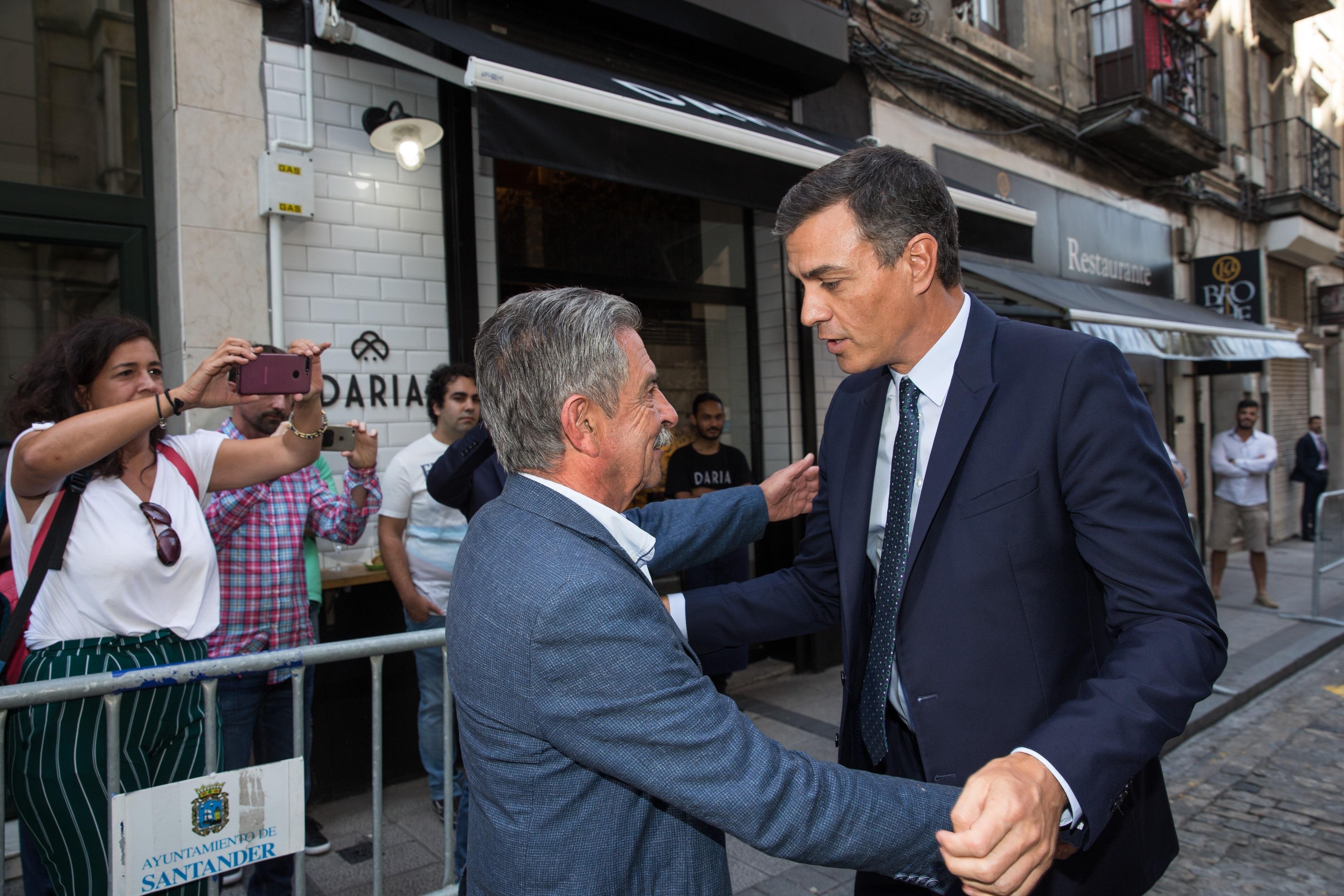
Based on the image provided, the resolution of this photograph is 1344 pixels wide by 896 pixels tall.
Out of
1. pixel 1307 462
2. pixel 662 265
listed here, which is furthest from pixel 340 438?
pixel 1307 462

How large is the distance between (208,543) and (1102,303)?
794 cm

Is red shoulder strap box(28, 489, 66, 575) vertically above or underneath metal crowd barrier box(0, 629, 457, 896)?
above

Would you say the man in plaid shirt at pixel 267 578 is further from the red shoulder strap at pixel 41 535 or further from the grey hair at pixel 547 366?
A: the grey hair at pixel 547 366

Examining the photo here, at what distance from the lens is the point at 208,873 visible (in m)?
2.10

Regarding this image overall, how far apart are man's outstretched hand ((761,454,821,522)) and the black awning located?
208cm

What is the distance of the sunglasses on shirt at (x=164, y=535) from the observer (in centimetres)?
229

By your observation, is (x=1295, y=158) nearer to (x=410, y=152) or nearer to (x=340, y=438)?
(x=410, y=152)

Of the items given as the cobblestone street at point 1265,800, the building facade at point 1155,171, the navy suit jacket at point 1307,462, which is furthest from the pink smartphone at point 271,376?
the navy suit jacket at point 1307,462

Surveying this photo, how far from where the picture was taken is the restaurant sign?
11023 millimetres

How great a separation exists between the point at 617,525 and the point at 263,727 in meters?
2.64

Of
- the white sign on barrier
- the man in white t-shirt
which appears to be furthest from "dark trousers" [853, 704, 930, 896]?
the man in white t-shirt

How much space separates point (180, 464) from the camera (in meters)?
2.50

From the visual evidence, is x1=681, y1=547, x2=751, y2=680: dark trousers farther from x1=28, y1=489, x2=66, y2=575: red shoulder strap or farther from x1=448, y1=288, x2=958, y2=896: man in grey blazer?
x1=448, y1=288, x2=958, y2=896: man in grey blazer

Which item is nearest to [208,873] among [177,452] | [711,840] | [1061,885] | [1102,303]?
[177,452]
